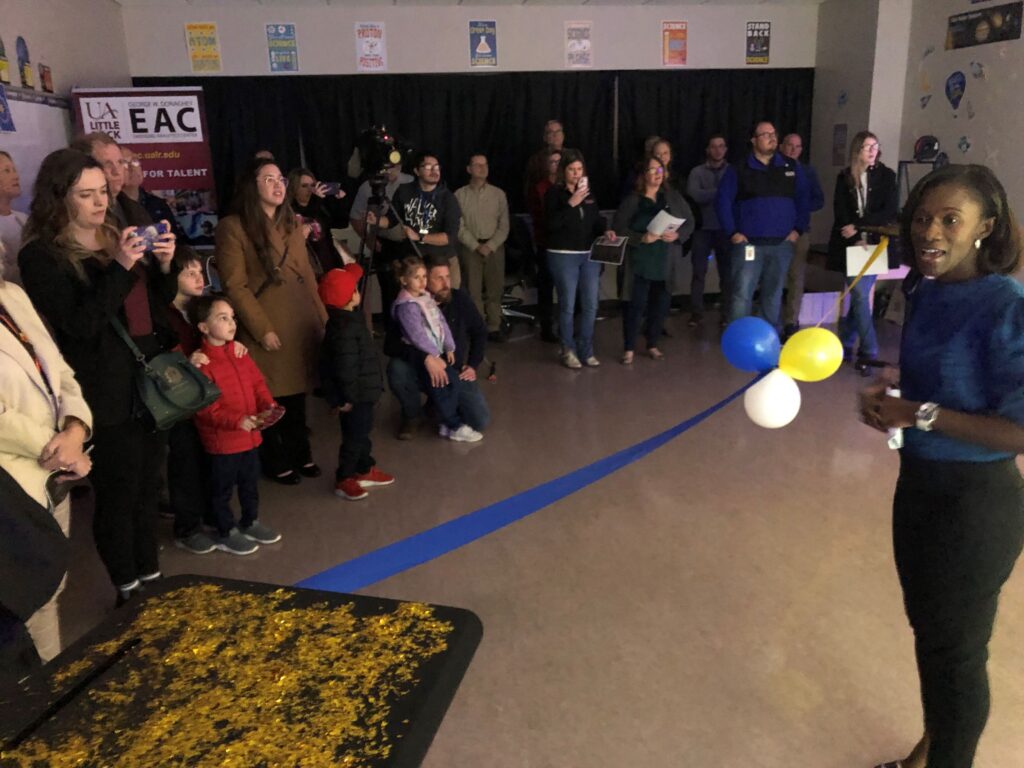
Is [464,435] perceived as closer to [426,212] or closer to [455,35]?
[426,212]

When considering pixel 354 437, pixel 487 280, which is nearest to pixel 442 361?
pixel 354 437

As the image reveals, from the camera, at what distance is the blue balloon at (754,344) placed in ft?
6.42

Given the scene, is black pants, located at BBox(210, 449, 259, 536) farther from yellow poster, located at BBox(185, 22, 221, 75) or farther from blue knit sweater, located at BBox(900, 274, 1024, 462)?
yellow poster, located at BBox(185, 22, 221, 75)

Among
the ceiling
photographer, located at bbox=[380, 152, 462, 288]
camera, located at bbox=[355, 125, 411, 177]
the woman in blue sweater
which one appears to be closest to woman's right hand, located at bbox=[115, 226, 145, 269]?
the woman in blue sweater

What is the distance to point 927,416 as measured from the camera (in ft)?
4.74

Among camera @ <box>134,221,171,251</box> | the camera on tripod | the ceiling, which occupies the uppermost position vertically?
the ceiling

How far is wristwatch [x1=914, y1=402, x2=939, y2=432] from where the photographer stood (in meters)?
1.44

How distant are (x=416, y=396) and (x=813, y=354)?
2.58 metres

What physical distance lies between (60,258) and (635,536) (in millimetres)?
2141

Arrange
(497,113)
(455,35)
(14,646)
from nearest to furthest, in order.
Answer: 1. (14,646)
2. (455,35)
3. (497,113)

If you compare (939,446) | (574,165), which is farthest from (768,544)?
(574,165)

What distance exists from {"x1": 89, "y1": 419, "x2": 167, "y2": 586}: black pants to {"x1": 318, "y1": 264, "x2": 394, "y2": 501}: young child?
0.90 meters

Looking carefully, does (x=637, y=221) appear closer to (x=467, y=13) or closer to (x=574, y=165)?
(x=574, y=165)

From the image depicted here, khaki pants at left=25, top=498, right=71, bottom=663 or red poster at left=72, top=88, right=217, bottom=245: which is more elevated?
red poster at left=72, top=88, right=217, bottom=245
